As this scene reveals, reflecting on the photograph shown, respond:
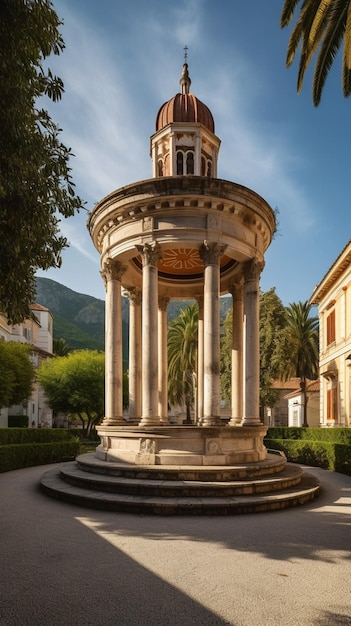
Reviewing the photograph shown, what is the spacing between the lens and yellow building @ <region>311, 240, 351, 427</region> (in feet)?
102

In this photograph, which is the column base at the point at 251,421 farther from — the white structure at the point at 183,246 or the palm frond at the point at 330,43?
the palm frond at the point at 330,43

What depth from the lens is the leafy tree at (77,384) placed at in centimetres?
4266

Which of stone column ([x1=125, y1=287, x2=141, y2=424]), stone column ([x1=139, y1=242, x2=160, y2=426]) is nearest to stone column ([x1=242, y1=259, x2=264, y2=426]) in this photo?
stone column ([x1=139, y1=242, x2=160, y2=426])

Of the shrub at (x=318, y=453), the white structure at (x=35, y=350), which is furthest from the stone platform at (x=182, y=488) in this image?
the white structure at (x=35, y=350)

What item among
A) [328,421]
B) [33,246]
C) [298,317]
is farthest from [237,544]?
[298,317]

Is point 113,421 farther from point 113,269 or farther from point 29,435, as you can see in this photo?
point 29,435

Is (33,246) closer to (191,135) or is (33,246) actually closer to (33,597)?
(33,597)

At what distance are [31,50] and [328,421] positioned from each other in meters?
34.1

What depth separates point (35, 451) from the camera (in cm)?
2141

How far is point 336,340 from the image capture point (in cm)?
3416

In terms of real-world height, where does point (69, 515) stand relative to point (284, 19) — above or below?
below

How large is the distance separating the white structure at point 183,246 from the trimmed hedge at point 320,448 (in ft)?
17.7

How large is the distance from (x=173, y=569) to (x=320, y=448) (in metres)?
17.8

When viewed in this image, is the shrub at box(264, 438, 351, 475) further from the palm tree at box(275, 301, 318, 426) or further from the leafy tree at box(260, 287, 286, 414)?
the palm tree at box(275, 301, 318, 426)
